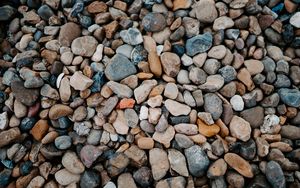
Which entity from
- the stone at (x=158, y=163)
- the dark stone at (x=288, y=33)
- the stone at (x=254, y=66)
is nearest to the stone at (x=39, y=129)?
the stone at (x=158, y=163)

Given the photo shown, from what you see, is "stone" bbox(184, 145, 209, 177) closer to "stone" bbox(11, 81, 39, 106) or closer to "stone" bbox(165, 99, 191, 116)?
"stone" bbox(165, 99, 191, 116)

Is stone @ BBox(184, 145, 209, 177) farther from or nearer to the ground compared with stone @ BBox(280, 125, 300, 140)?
nearer to the ground

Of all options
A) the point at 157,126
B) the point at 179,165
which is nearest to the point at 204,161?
the point at 179,165

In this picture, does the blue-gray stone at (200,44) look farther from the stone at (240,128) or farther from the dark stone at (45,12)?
the dark stone at (45,12)

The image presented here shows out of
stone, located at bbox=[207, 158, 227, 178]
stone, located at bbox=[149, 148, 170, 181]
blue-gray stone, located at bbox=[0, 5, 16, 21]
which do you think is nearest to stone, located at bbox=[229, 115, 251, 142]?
stone, located at bbox=[207, 158, 227, 178]

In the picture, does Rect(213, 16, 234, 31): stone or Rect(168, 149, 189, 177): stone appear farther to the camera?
Rect(213, 16, 234, 31): stone

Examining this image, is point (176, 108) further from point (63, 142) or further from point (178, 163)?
point (63, 142)

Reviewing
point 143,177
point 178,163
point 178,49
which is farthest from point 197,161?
point 178,49
